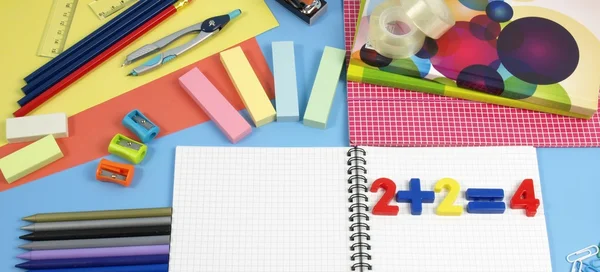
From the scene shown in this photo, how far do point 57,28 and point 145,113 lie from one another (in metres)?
0.26

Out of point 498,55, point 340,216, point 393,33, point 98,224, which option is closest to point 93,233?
point 98,224

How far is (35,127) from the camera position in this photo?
1151 millimetres

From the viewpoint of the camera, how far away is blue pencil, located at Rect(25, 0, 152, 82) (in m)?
1.20

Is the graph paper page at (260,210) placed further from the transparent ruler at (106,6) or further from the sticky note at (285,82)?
the transparent ruler at (106,6)

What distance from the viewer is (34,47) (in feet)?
4.09

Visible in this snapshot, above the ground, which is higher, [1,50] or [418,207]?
[1,50]

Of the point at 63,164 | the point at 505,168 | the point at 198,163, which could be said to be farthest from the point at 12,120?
the point at 505,168

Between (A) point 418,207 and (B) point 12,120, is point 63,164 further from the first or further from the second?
(A) point 418,207

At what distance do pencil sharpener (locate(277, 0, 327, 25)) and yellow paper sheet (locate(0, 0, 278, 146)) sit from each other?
5 cm

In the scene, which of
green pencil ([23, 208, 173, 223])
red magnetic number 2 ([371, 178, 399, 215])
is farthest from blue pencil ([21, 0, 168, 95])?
red magnetic number 2 ([371, 178, 399, 215])

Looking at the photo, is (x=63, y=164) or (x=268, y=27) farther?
(x=268, y=27)

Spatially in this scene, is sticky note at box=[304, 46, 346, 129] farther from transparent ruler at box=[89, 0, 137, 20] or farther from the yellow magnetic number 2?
transparent ruler at box=[89, 0, 137, 20]

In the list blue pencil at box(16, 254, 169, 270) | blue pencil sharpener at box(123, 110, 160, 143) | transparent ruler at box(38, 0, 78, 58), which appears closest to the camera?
blue pencil at box(16, 254, 169, 270)

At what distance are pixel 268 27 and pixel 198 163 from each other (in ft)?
1.03
